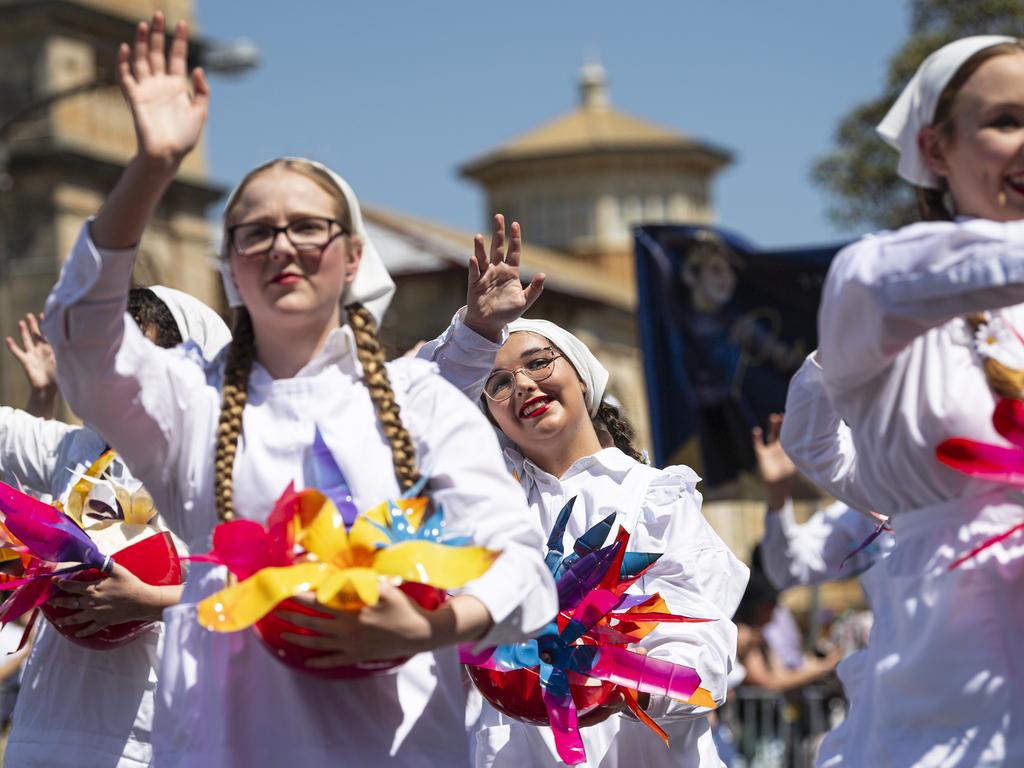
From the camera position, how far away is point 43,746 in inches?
216

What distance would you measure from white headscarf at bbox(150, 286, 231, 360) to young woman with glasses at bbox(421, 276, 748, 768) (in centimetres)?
72

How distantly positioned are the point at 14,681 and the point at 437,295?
1158 inches

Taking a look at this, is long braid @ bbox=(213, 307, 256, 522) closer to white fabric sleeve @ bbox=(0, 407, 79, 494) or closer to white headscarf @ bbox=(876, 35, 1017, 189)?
white headscarf @ bbox=(876, 35, 1017, 189)

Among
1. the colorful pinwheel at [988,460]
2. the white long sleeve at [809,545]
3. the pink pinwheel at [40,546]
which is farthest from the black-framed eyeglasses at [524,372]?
the white long sleeve at [809,545]

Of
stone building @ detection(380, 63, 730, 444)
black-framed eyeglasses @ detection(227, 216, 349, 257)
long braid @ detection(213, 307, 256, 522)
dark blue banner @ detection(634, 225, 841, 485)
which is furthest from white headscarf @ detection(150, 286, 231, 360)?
stone building @ detection(380, 63, 730, 444)

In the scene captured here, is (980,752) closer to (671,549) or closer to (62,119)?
(671,549)

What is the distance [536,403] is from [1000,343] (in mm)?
2230

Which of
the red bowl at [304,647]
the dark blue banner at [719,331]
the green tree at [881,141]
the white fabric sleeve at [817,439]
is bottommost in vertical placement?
the red bowl at [304,647]

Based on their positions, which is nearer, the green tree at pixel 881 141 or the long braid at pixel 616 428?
the long braid at pixel 616 428

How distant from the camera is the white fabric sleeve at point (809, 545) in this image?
28.6 ft

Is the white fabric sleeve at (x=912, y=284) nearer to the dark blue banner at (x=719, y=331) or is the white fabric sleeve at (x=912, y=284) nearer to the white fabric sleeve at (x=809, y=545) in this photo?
the white fabric sleeve at (x=809, y=545)

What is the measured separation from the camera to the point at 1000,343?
3959 millimetres

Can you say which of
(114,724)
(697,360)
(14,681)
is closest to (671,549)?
(114,724)

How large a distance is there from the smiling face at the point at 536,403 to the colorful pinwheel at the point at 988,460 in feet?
7.42
